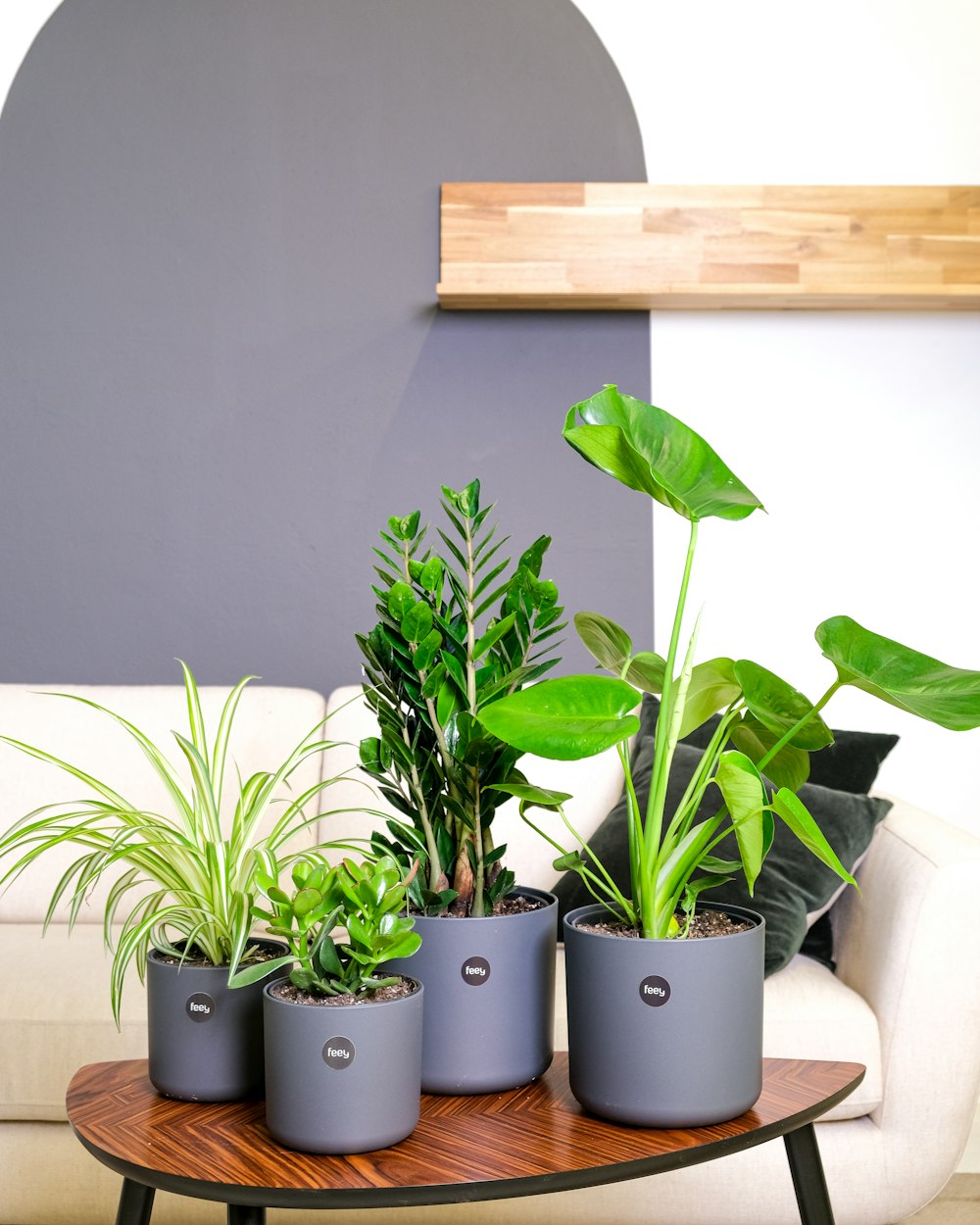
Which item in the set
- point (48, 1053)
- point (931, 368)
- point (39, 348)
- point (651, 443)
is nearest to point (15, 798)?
point (48, 1053)

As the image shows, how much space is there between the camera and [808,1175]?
113 cm

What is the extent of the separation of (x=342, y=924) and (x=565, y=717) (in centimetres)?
24

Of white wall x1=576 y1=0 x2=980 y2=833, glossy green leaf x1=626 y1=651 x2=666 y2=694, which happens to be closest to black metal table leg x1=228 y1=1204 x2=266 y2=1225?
glossy green leaf x1=626 y1=651 x2=666 y2=694

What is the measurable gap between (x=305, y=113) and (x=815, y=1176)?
2.51 metres

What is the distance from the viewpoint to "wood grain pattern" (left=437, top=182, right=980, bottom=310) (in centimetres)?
275

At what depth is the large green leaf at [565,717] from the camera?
93 centimetres

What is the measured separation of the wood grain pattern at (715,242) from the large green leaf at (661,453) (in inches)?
71.0

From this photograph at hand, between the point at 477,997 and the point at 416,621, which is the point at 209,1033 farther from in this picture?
the point at 416,621

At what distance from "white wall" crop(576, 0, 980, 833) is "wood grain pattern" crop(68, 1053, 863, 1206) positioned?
185cm

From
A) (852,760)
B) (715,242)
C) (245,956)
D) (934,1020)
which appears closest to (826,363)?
(715,242)

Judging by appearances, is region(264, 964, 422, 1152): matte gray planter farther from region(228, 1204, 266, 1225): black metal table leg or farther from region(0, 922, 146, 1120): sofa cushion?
region(0, 922, 146, 1120): sofa cushion

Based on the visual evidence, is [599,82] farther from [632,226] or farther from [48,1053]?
[48,1053]

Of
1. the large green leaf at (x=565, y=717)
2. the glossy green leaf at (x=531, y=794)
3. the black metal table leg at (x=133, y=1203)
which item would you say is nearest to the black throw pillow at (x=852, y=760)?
the glossy green leaf at (x=531, y=794)

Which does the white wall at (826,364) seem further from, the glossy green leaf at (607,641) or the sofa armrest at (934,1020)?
the glossy green leaf at (607,641)
